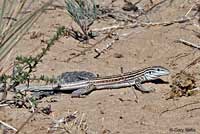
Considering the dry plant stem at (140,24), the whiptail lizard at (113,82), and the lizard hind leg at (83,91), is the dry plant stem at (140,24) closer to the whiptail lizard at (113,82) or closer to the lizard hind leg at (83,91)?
the whiptail lizard at (113,82)

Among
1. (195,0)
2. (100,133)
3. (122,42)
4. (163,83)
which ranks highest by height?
(195,0)

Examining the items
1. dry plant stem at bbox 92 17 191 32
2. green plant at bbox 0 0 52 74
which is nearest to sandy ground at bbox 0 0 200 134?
dry plant stem at bbox 92 17 191 32

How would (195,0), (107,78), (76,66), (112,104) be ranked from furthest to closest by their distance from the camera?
(195,0) < (76,66) < (107,78) < (112,104)

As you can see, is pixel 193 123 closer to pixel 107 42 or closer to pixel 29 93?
pixel 29 93

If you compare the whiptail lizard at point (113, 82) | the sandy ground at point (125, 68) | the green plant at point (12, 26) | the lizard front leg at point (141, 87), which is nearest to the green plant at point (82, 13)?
the sandy ground at point (125, 68)

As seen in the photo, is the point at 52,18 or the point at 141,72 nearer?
the point at 141,72

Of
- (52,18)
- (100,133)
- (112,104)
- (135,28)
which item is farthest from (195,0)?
(100,133)

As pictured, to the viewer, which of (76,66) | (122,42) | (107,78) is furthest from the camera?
(122,42)
